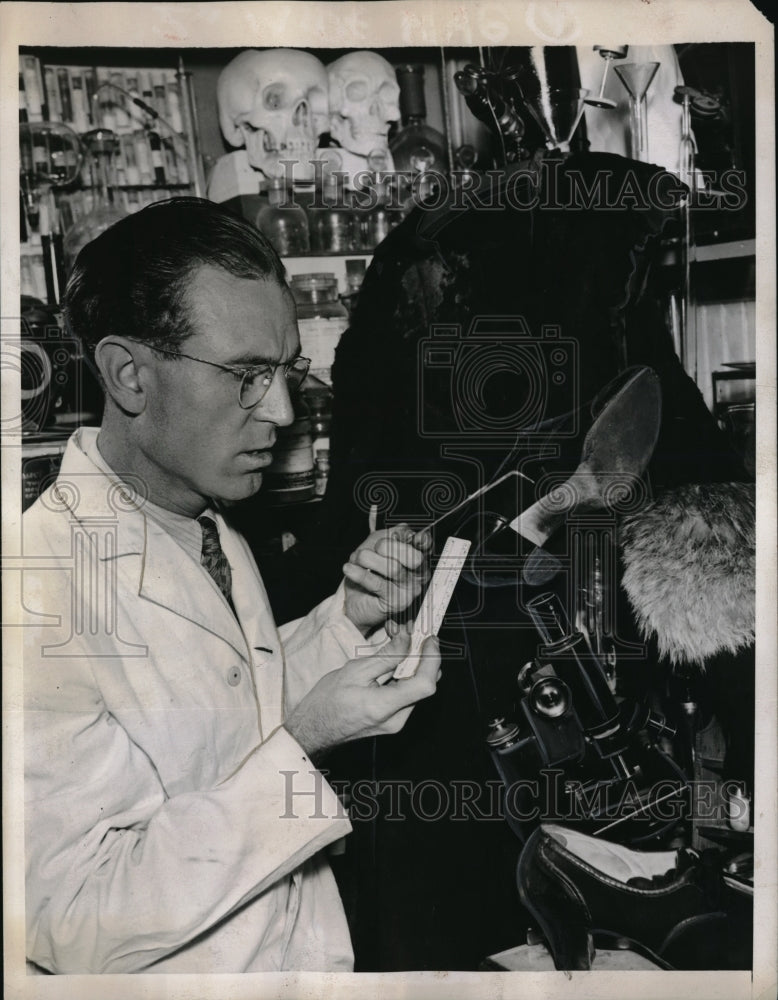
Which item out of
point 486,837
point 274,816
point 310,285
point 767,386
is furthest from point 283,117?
point 486,837

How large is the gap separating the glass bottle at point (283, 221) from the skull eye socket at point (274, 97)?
0.41 ft

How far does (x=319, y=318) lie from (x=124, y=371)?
1.16ft

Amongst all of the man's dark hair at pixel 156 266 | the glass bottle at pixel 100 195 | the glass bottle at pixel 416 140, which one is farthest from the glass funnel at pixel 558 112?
the glass bottle at pixel 100 195

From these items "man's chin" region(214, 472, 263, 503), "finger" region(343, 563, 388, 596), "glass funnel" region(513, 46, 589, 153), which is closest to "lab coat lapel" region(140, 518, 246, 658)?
"man's chin" region(214, 472, 263, 503)

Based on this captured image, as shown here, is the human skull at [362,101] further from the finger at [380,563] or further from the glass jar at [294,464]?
the finger at [380,563]

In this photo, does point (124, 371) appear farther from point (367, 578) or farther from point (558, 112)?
point (558, 112)

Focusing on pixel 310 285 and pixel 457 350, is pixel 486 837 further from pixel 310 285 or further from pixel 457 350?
pixel 310 285

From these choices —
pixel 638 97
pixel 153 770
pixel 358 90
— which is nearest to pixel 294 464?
pixel 153 770

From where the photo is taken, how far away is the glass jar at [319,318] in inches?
66.5

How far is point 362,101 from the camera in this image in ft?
5.52

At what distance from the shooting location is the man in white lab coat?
5.06ft

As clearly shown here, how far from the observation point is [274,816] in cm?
156

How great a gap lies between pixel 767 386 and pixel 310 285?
2.72 feet

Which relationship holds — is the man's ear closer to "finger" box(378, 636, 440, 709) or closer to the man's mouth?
the man's mouth
